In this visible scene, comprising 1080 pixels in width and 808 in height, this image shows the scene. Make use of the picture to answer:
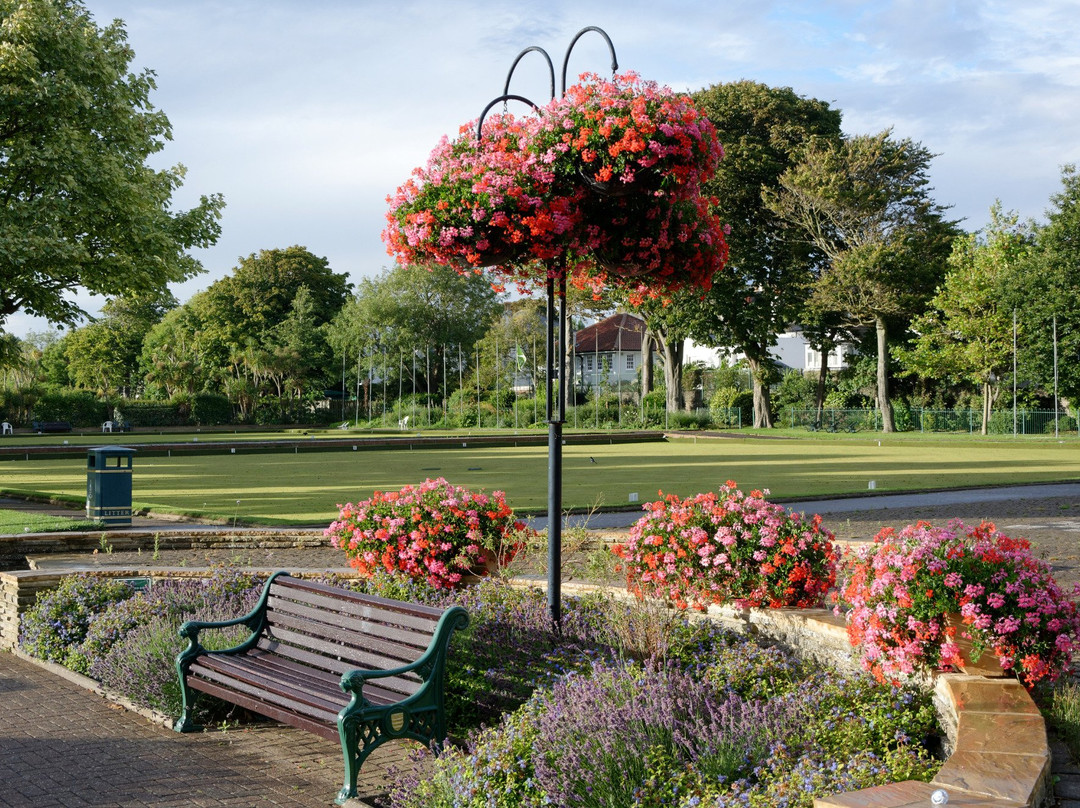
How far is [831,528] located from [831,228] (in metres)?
38.8

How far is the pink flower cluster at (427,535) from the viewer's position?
702 centimetres

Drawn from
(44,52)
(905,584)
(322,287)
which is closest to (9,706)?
(905,584)

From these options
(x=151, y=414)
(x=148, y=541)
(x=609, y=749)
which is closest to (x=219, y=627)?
(x=609, y=749)

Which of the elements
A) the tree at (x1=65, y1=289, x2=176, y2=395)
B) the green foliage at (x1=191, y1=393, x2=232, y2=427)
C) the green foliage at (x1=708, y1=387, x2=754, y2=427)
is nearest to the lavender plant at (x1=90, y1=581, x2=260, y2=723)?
the green foliage at (x1=708, y1=387, x2=754, y2=427)

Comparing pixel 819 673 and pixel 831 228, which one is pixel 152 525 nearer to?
pixel 819 673

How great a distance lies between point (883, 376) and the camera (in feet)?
156

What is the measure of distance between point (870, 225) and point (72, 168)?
36.6 m

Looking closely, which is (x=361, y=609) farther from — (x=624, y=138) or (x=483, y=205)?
(x=624, y=138)

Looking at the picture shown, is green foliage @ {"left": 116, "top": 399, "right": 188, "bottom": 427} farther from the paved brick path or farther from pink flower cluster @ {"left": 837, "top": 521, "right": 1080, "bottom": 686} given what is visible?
pink flower cluster @ {"left": 837, "top": 521, "right": 1080, "bottom": 686}

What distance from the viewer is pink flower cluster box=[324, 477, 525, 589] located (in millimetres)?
7016

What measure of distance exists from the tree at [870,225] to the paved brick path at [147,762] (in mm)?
42952

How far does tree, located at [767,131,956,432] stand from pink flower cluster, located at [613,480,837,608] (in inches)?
1630

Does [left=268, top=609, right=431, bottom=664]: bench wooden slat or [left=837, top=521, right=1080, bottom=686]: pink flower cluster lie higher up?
[left=837, top=521, right=1080, bottom=686]: pink flower cluster

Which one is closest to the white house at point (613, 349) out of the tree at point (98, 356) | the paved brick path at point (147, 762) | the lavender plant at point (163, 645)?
the tree at point (98, 356)
